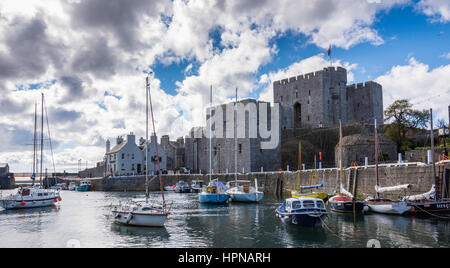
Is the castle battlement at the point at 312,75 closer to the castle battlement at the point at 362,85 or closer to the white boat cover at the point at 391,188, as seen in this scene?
the castle battlement at the point at 362,85

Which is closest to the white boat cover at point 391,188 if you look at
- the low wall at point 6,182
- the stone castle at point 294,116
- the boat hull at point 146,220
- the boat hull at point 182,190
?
the boat hull at point 146,220

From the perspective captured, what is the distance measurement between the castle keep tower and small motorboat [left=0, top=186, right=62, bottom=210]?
128 feet

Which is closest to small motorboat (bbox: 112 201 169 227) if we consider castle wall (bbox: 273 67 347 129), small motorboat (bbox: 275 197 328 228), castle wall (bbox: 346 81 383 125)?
small motorboat (bbox: 275 197 328 228)

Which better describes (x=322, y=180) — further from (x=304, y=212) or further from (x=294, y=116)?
(x=294, y=116)

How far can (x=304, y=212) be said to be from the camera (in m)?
17.9

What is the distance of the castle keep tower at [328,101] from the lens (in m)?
60.9

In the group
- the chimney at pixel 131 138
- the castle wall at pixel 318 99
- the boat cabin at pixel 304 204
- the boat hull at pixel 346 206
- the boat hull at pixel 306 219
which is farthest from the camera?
the chimney at pixel 131 138

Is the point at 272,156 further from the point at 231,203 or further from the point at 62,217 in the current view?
the point at 62,217

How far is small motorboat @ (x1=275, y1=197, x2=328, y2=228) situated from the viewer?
17750 mm

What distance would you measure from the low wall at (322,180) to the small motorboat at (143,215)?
21.8 ft

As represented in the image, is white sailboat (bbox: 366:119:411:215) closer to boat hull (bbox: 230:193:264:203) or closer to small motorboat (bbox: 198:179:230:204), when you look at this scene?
boat hull (bbox: 230:193:264:203)

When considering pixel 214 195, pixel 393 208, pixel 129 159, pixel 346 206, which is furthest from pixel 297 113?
pixel 393 208

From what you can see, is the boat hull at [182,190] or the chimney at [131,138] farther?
the chimney at [131,138]
